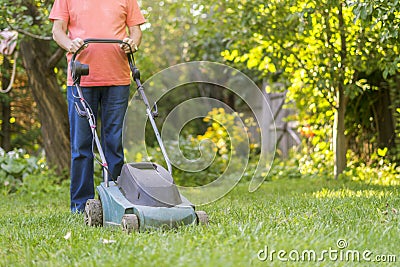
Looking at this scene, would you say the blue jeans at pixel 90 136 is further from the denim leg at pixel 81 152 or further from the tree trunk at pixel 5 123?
the tree trunk at pixel 5 123

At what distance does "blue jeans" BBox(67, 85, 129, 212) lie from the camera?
3.96 meters

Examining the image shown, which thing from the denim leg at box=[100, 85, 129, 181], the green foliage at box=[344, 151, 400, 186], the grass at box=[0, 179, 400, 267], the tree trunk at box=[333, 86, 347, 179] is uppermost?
the denim leg at box=[100, 85, 129, 181]

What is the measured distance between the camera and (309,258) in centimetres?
239

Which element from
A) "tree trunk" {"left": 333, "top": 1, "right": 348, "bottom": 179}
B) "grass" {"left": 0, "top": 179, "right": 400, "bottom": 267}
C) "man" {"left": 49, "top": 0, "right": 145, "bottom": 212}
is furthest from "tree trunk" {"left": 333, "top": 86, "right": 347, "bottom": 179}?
"man" {"left": 49, "top": 0, "right": 145, "bottom": 212}

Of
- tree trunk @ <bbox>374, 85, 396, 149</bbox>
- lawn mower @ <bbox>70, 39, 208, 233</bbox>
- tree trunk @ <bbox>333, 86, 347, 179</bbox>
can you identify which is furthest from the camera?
tree trunk @ <bbox>374, 85, 396, 149</bbox>

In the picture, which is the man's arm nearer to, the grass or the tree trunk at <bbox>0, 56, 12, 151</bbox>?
the grass

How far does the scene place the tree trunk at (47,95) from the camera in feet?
22.5

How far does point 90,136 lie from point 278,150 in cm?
656

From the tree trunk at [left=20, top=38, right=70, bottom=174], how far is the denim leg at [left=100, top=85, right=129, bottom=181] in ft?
10.00

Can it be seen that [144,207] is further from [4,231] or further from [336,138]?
[336,138]

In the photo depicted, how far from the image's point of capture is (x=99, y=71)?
3924 mm

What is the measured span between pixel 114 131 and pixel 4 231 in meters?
0.97

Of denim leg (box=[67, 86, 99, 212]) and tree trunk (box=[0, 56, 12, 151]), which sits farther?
tree trunk (box=[0, 56, 12, 151])

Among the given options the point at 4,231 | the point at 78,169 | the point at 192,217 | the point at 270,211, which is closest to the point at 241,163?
the point at 270,211
